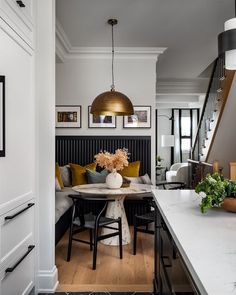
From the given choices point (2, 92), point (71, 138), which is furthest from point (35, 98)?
point (71, 138)

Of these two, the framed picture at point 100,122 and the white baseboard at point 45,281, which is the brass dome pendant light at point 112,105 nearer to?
the framed picture at point 100,122

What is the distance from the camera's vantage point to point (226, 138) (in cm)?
604

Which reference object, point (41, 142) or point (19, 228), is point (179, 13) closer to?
point (41, 142)

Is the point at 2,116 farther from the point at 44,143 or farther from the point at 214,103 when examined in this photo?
the point at 214,103

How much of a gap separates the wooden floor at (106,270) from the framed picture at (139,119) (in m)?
2.40

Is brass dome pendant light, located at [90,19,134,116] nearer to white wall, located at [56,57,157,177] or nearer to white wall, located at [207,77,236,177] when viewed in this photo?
white wall, located at [56,57,157,177]

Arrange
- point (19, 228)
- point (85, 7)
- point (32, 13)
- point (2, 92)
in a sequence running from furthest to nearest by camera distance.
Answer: point (85, 7)
point (32, 13)
point (19, 228)
point (2, 92)

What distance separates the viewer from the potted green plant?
1.67 metres

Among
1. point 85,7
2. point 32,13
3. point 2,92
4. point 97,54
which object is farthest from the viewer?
point 97,54

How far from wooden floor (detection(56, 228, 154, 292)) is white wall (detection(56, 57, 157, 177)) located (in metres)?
2.34

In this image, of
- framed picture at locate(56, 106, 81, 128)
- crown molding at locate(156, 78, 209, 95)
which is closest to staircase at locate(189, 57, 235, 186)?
crown molding at locate(156, 78, 209, 95)

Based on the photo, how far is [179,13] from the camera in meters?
4.07

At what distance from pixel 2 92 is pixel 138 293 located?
6.70 ft

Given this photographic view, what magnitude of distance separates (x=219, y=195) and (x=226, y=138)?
4.64m
